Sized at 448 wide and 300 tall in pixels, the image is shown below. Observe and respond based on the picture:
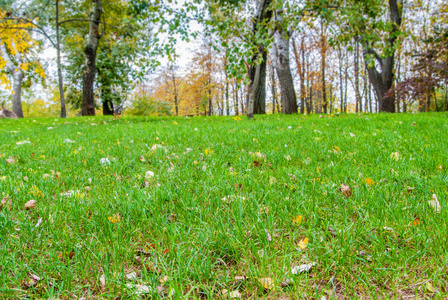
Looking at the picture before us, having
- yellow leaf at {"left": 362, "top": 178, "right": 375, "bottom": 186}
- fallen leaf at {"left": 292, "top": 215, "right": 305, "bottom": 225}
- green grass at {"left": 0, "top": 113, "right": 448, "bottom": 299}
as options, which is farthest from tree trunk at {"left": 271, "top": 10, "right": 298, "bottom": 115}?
fallen leaf at {"left": 292, "top": 215, "right": 305, "bottom": 225}

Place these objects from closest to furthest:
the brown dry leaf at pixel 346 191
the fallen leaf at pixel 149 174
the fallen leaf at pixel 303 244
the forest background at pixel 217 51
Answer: the fallen leaf at pixel 303 244, the brown dry leaf at pixel 346 191, the fallen leaf at pixel 149 174, the forest background at pixel 217 51

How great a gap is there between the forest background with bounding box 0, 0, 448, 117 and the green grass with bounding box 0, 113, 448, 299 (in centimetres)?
391

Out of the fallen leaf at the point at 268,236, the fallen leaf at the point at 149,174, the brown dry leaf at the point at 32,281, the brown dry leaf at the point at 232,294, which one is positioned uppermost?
the fallen leaf at the point at 149,174

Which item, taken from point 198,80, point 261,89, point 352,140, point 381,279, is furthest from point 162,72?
point 381,279


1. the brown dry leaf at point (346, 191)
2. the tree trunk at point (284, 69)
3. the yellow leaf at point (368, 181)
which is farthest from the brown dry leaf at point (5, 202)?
the tree trunk at point (284, 69)

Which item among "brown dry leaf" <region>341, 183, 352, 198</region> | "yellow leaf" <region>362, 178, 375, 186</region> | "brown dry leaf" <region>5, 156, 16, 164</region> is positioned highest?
"brown dry leaf" <region>5, 156, 16, 164</region>

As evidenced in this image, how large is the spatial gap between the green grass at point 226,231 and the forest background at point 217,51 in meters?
3.91

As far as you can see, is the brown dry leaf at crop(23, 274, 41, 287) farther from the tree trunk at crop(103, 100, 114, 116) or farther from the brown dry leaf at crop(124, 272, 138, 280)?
the tree trunk at crop(103, 100, 114, 116)

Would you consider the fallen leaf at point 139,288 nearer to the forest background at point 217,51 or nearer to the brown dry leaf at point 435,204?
the brown dry leaf at point 435,204

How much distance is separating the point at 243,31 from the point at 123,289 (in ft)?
21.0

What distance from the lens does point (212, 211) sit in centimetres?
149

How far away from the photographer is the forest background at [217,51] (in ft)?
20.9

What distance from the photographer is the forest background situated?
20.9ft

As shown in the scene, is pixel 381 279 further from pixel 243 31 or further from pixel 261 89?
pixel 261 89
